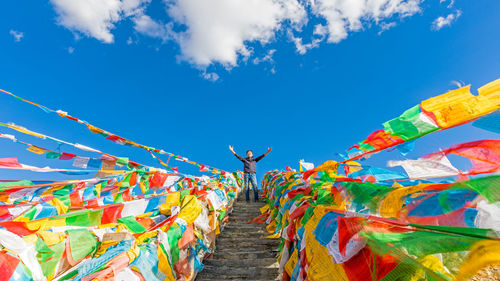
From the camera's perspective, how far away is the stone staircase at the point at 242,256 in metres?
3.84

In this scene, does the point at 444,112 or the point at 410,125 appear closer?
the point at 444,112

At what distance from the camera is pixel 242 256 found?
451 cm

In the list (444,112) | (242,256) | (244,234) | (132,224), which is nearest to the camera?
(444,112)

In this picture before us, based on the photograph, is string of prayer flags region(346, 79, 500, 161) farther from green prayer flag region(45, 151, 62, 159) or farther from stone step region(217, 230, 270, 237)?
green prayer flag region(45, 151, 62, 159)

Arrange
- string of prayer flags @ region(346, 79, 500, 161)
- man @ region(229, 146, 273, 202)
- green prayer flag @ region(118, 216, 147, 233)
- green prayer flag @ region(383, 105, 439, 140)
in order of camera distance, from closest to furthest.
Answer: string of prayer flags @ region(346, 79, 500, 161), green prayer flag @ region(383, 105, 439, 140), green prayer flag @ region(118, 216, 147, 233), man @ region(229, 146, 273, 202)

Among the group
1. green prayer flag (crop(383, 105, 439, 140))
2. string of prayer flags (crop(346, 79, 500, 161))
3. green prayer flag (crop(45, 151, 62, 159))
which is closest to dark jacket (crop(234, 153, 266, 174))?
green prayer flag (crop(45, 151, 62, 159))

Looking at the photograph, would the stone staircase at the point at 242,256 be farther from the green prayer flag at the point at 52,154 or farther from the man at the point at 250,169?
the green prayer flag at the point at 52,154

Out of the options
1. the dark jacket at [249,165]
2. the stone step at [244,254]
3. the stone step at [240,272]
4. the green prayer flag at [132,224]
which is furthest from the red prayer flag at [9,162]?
the dark jacket at [249,165]

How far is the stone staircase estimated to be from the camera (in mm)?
3836

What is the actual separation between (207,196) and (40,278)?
9.61 ft

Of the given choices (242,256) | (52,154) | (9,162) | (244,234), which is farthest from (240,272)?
(52,154)

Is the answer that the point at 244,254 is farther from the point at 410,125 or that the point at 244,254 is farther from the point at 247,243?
the point at 410,125

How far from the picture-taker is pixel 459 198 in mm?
1062

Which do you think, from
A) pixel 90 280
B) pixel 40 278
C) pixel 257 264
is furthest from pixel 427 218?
pixel 257 264
